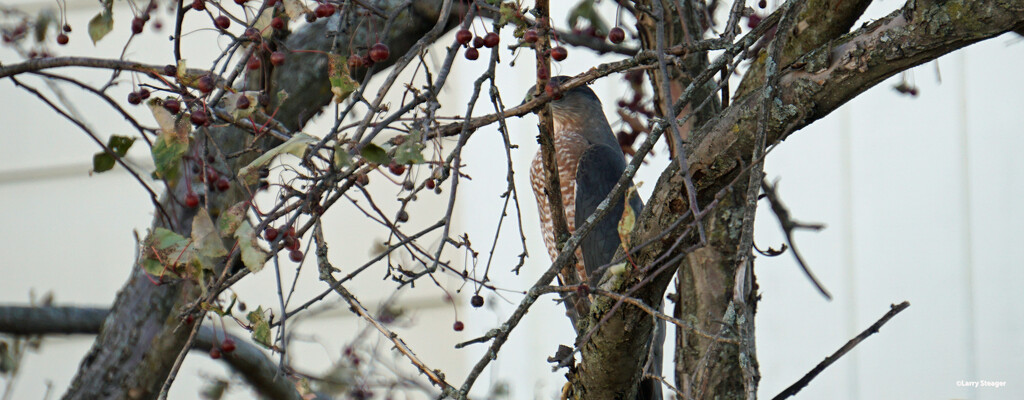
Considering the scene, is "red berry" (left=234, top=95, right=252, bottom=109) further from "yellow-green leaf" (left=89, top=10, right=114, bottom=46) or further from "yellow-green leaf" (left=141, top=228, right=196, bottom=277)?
"yellow-green leaf" (left=89, top=10, right=114, bottom=46)

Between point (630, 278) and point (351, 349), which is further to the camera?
point (351, 349)

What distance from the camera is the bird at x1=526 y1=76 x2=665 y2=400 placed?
2.76 metres

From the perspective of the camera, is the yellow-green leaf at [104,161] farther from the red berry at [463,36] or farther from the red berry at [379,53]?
the red berry at [463,36]

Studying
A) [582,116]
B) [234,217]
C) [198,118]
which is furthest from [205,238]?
[582,116]

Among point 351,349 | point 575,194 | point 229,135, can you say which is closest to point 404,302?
point 351,349

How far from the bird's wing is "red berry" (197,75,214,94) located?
158 centimetres

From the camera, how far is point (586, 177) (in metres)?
2.82

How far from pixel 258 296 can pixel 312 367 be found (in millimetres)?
399

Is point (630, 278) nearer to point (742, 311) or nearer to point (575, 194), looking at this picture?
point (742, 311)

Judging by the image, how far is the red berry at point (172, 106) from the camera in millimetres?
1301

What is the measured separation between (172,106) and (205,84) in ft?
0.25

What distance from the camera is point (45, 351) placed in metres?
4.40

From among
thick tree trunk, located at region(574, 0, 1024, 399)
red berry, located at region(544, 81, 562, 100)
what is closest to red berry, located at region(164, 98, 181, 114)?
red berry, located at region(544, 81, 562, 100)

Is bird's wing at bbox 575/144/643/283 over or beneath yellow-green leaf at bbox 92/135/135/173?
over
